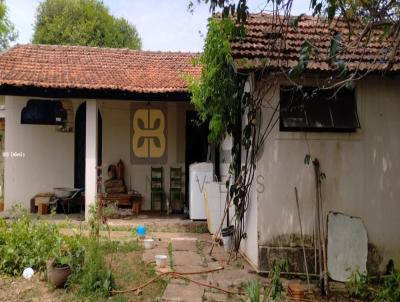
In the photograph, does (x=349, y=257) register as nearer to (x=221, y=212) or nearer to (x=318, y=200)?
(x=318, y=200)

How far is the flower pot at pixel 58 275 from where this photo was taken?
5695mm

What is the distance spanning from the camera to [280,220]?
649cm

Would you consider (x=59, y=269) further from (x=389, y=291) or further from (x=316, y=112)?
(x=316, y=112)

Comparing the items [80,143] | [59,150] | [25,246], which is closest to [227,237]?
[25,246]

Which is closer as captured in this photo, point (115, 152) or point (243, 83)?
point (243, 83)

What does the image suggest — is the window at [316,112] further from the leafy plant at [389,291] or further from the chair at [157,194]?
the chair at [157,194]

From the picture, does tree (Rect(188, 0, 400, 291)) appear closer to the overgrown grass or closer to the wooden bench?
the overgrown grass

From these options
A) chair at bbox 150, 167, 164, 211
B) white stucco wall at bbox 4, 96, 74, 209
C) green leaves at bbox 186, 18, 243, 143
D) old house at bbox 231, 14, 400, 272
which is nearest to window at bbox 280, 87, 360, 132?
old house at bbox 231, 14, 400, 272

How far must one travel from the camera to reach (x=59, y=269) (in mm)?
5707

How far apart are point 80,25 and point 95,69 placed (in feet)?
52.3

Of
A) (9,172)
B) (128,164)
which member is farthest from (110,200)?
(9,172)

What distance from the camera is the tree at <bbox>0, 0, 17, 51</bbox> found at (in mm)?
22578

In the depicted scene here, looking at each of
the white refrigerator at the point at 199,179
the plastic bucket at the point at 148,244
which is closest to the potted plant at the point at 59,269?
the plastic bucket at the point at 148,244

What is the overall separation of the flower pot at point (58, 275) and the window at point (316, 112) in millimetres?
3555
